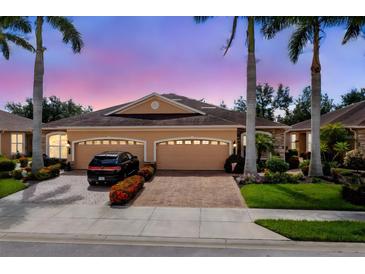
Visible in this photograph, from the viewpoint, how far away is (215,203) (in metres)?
10.1

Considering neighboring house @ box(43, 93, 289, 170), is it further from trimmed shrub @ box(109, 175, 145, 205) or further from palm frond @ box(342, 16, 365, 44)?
trimmed shrub @ box(109, 175, 145, 205)

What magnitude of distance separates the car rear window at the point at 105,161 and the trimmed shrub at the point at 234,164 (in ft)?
23.9

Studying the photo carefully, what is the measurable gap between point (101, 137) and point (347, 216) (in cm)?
1540

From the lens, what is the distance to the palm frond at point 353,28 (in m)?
12.7

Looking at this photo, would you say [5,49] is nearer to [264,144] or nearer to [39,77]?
[39,77]

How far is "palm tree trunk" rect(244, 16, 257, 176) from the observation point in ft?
46.0

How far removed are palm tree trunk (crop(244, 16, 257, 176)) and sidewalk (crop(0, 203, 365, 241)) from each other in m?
5.08

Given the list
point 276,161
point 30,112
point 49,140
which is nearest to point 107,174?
point 276,161

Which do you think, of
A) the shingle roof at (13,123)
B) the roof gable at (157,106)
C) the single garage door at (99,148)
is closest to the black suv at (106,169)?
the single garage door at (99,148)

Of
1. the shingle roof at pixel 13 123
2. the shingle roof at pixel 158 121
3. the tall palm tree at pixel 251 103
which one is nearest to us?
the tall palm tree at pixel 251 103

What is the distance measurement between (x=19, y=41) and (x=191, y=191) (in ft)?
52.1

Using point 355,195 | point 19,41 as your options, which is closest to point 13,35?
point 19,41

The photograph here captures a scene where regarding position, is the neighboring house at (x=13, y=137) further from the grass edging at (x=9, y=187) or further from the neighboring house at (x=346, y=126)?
the neighboring house at (x=346, y=126)

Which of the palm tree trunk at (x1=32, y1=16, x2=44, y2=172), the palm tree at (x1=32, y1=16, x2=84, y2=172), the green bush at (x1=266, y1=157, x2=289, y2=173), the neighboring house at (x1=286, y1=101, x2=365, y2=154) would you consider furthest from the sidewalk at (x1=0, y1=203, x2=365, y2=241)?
the neighboring house at (x1=286, y1=101, x2=365, y2=154)
